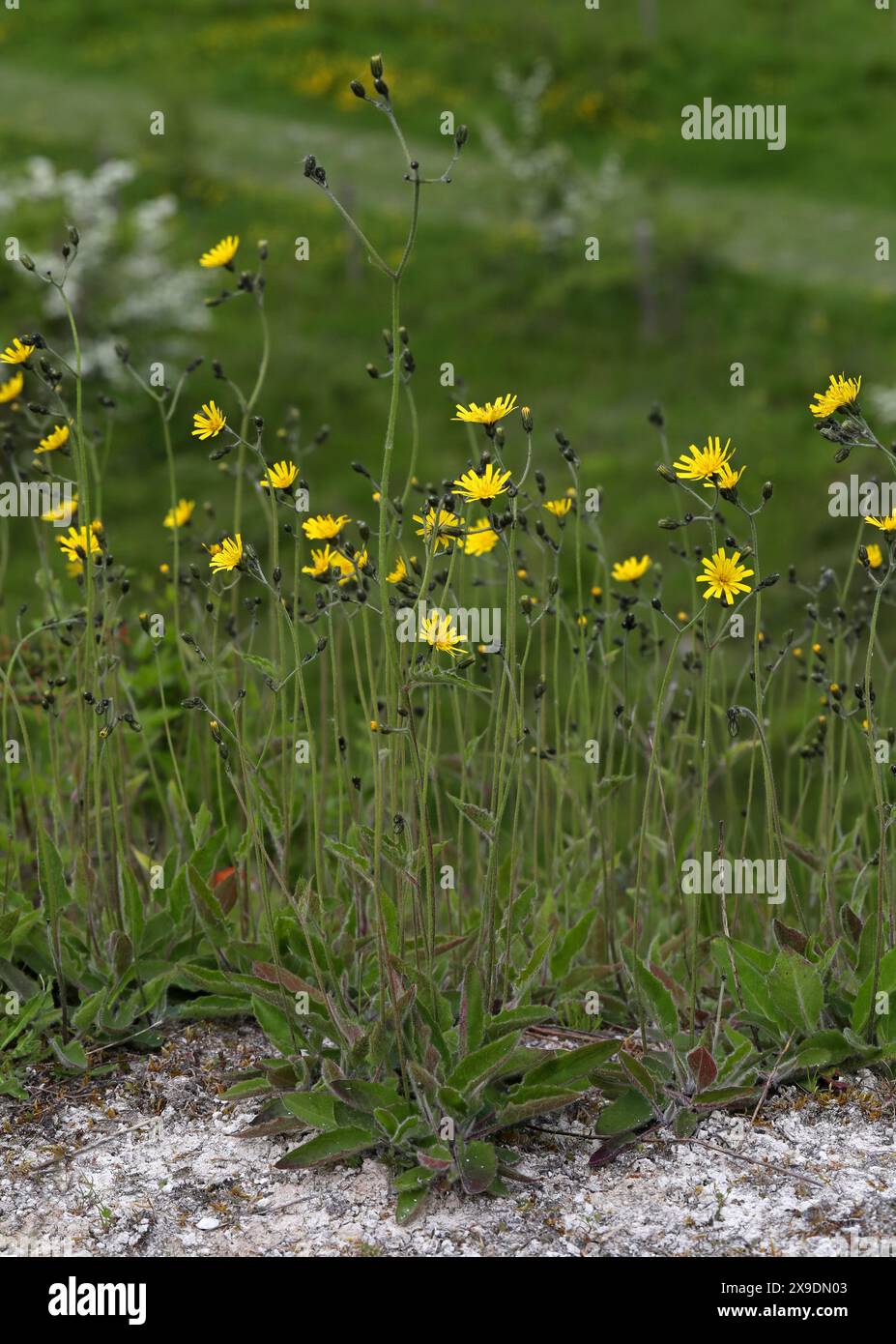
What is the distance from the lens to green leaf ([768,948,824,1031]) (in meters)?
3.28

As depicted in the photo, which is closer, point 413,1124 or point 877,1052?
point 413,1124

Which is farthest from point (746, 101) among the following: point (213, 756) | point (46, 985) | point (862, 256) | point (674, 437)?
point (46, 985)

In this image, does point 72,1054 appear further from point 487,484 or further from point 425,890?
point 487,484

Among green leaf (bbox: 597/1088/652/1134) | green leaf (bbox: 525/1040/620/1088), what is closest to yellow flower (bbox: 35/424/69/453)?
green leaf (bbox: 525/1040/620/1088)

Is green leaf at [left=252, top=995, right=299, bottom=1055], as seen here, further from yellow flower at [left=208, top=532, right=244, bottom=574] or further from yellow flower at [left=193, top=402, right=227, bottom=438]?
yellow flower at [left=193, top=402, right=227, bottom=438]

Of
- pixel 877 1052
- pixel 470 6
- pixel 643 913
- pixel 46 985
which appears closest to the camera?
pixel 877 1052

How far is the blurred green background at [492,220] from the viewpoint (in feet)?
44.4

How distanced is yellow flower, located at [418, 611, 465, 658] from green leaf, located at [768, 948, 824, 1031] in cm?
109

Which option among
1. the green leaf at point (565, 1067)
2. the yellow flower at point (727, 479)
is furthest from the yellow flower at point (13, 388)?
the green leaf at point (565, 1067)

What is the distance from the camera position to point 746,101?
21.2 m

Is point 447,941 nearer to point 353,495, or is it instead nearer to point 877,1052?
point 877,1052

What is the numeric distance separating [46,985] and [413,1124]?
1.06 m

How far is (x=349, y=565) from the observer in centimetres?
338

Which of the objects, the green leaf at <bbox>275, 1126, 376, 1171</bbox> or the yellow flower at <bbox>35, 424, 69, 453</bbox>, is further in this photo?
the yellow flower at <bbox>35, 424, 69, 453</bbox>
